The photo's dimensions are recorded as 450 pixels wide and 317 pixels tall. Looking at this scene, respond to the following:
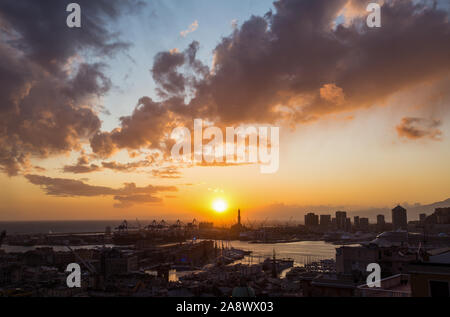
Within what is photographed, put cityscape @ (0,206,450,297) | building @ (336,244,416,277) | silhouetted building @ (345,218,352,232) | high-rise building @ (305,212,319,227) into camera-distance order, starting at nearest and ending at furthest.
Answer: cityscape @ (0,206,450,297), building @ (336,244,416,277), silhouetted building @ (345,218,352,232), high-rise building @ (305,212,319,227)

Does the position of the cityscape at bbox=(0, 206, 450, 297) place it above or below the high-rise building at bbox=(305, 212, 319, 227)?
above

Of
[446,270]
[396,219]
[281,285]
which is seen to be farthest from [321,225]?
[446,270]

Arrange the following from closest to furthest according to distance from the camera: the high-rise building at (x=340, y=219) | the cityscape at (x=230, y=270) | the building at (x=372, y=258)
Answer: the cityscape at (x=230, y=270) → the building at (x=372, y=258) → the high-rise building at (x=340, y=219)

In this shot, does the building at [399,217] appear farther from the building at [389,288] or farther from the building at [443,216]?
the building at [389,288]

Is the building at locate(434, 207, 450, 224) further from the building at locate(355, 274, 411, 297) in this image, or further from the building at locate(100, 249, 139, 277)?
the building at locate(355, 274, 411, 297)

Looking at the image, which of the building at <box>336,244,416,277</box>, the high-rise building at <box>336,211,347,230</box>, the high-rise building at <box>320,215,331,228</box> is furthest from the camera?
the high-rise building at <box>320,215,331,228</box>

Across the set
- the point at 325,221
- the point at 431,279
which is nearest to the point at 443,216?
the point at 325,221

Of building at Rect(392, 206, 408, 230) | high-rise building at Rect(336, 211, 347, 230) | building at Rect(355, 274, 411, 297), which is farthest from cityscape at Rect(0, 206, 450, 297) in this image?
high-rise building at Rect(336, 211, 347, 230)

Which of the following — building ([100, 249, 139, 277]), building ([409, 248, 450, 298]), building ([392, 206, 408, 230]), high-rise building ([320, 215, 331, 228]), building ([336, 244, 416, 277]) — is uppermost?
building ([409, 248, 450, 298])

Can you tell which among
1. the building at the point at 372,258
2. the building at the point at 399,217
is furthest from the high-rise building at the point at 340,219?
the building at the point at 372,258
